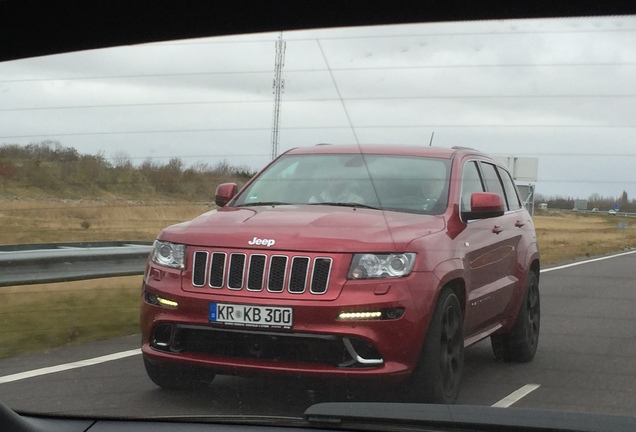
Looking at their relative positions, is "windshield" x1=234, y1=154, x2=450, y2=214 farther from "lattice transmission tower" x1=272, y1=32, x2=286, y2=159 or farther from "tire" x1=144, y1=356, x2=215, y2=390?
"tire" x1=144, y1=356, x2=215, y2=390

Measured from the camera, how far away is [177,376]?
4492mm

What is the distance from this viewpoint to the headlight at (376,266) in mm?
4508

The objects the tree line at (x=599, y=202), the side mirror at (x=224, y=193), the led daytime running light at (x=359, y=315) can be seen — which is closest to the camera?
the tree line at (x=599, y=202)

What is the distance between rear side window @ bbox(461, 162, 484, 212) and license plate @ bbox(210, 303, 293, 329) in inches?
42.1

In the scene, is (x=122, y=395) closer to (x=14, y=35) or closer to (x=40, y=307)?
(x=14, y=35)

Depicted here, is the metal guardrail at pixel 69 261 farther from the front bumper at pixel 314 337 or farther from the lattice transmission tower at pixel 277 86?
the lattice transmission tower at pixel 277 86

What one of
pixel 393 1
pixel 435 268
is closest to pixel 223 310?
pixel 435 268

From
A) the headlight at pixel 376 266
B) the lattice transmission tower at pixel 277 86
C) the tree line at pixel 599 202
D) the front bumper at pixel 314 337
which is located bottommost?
the front bumper at pixel 314 337

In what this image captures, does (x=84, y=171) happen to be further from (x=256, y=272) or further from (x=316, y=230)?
(x=316, y=230)

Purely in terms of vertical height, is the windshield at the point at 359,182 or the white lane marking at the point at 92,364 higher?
the windshield at the point at 359,182

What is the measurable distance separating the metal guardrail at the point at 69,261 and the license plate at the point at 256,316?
3.14 feet

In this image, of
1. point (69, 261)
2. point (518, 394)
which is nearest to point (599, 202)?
point (518, 394)

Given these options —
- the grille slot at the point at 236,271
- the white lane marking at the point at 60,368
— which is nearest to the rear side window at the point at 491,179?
the grille slot at the point at 236,271

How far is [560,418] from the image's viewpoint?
304 centimetres
